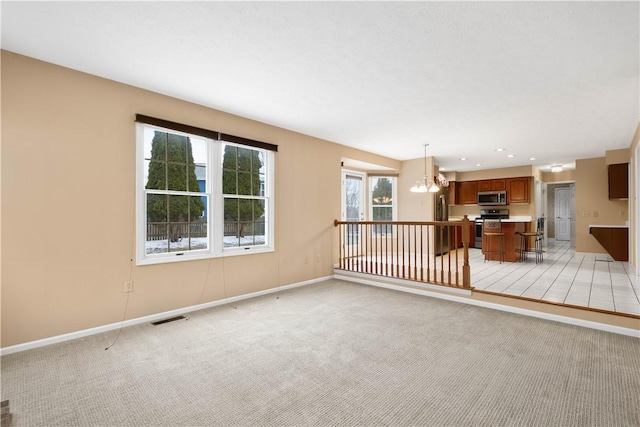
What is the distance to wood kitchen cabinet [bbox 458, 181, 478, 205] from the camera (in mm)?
9578

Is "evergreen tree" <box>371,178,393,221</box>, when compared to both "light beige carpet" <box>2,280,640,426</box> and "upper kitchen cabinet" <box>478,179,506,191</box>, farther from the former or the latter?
"light beige carpet" <box>2,280,640,426</box>

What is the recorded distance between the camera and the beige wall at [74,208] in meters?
2.67

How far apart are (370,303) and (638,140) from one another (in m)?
5.04

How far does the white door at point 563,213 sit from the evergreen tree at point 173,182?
12658 mm

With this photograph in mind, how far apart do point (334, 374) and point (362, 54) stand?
2666 mm

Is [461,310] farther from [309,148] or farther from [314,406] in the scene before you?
[309,148]

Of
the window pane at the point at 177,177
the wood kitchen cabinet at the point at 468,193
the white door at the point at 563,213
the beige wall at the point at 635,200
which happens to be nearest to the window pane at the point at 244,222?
the window pane at the point at 177,177

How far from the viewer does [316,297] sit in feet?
14.3

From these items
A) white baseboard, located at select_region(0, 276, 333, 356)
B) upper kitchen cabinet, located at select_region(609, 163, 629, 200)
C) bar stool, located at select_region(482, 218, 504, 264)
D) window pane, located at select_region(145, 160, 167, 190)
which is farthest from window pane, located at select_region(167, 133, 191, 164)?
upper kitchen cabinet, located at select_region(609, 163, 629, 200)

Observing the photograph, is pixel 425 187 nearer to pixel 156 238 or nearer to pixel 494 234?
pixel 494 234

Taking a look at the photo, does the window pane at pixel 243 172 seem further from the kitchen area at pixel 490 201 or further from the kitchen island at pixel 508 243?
the kitchen area at pixel 490 201

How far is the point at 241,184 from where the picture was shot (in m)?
4.38

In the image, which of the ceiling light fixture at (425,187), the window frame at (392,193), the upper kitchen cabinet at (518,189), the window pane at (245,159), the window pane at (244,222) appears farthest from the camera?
the upper kitchen cabinet at (518,189)

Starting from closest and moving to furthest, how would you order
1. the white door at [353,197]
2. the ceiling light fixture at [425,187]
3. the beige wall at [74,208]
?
the beige wall at [74,208]
the ceiling light fixture at [425,187]
the white door at [353,197]
